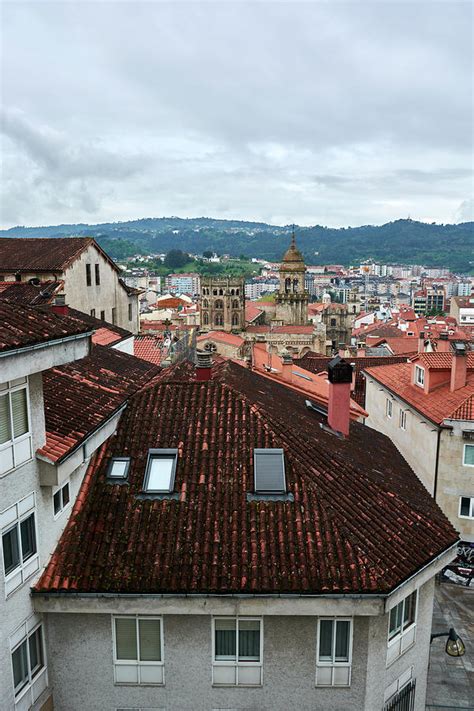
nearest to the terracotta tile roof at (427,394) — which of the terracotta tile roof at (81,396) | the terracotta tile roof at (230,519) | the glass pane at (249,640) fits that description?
the terracotta tile roof at (230,519)

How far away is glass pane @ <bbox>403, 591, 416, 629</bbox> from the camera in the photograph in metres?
13.2

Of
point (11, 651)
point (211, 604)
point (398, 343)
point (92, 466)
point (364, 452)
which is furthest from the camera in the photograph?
point (398, 343)

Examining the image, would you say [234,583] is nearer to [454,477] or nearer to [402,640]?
[402,640]

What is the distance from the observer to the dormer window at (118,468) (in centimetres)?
1331

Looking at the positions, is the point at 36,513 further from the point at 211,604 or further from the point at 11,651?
the point at 211,604

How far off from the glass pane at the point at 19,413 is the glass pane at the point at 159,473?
3444 mm

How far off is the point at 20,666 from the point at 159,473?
449 cm

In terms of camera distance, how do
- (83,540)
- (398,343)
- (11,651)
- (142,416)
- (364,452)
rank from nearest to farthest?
(11,651) < (83,540) < (142,416) < (364,452) < (398,343)

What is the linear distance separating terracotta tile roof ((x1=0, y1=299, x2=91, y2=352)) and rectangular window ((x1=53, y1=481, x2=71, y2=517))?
3.21m

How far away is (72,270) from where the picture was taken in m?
39.9

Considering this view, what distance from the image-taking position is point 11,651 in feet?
34.6

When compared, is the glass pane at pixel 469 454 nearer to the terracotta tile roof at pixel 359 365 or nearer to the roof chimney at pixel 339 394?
the roof chimney at pixel 339 394

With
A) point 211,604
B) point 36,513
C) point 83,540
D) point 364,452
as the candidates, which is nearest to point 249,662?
point 211,604

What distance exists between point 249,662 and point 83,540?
164 inches
